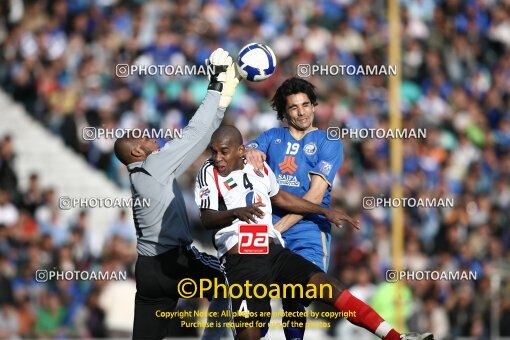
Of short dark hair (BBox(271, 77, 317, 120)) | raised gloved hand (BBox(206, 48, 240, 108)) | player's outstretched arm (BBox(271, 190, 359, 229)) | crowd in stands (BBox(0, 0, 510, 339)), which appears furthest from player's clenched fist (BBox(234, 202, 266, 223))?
crowd in stands (BBox(0, 0, 510, 339))

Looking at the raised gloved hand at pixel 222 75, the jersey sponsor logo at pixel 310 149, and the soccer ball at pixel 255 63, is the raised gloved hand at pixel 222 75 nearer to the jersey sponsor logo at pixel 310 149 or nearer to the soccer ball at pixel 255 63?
the soccer ball at pixel 255 63

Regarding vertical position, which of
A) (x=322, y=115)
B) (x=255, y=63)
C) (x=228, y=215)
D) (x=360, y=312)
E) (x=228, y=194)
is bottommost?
Result: (x=360, y=312)

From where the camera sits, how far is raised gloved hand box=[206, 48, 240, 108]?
34.6ft

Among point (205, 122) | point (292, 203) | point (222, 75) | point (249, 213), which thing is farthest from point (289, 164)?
point (249, 213)

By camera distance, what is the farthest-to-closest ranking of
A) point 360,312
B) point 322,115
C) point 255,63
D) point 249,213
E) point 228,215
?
1. point 322,115
2. point 255,63
3. point 360,312
4. point 228,215
5. point 249,213

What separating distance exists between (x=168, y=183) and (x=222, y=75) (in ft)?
3.70

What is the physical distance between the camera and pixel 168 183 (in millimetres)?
10859

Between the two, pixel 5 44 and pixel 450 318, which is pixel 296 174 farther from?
pixel 5 44

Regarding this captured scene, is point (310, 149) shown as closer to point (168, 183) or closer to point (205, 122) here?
point (205, 122)

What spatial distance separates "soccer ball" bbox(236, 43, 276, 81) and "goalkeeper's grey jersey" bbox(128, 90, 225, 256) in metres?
0.38

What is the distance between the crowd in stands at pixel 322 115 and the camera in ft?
61.7

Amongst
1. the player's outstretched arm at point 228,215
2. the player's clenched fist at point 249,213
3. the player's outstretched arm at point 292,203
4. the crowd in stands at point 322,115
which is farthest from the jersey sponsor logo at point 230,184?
the crowd in stands at point 322,115

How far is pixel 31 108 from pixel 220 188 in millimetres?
13212

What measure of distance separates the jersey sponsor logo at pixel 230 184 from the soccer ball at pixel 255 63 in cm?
117
